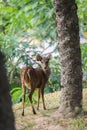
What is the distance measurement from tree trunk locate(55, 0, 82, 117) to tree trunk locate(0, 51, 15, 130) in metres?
4.55

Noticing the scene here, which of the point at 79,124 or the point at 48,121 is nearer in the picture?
the point at 79,124

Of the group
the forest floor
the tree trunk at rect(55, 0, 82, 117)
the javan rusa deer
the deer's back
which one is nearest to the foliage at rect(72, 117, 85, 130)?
the forest floor

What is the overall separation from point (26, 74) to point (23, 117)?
2.48 ft

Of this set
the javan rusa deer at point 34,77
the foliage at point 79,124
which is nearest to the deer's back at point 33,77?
the javan rusa deer at point 34,77

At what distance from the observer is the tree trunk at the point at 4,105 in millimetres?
871

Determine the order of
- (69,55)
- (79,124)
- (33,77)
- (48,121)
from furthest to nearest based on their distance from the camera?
(33,77) < (48,121) < (69,55) < (79,124)

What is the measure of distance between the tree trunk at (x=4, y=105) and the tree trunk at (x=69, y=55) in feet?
14.9

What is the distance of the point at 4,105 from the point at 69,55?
15.2ft

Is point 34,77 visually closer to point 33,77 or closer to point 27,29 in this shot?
point 33,77

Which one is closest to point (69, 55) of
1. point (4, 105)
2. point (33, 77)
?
point (33, 77)

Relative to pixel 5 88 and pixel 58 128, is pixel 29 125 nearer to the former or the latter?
pixel 58 128

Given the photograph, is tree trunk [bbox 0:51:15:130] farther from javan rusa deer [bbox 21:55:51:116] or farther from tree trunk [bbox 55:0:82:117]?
javan rusa deer [bbox 21:55:51:116]

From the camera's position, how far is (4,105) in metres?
0.88

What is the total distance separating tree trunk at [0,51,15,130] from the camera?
2.86ft
